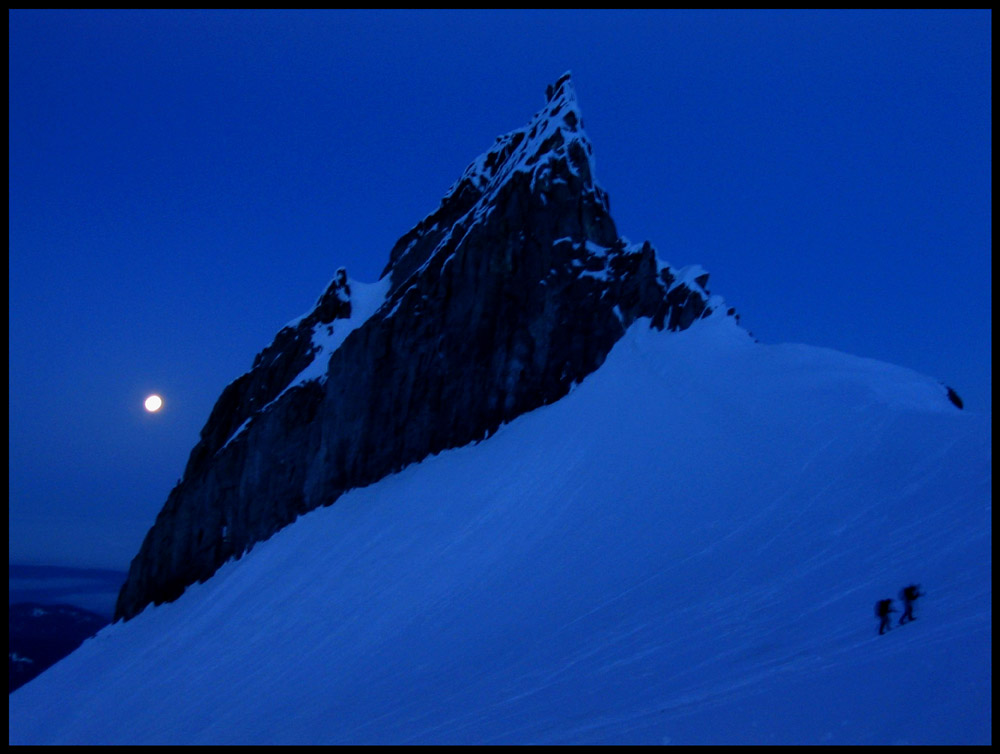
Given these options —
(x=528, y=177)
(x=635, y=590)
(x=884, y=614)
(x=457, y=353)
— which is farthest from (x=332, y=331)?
(x=884, y=614)

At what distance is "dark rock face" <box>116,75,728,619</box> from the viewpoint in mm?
33031

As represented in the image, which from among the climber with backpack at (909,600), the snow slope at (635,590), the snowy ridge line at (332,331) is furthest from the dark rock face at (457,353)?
the climber with backpack at (909,600)

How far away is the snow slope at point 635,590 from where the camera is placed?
914cm

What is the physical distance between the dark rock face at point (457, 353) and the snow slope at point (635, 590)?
2.15 m

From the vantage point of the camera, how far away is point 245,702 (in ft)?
56.1

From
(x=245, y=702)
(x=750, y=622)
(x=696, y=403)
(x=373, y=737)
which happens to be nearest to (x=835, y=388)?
(x=696, y=403)

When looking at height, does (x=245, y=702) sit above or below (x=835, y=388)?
below

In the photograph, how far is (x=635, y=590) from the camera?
14.6 meters

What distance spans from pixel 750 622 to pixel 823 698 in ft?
10.5

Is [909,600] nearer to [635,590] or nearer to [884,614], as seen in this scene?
[884,614]

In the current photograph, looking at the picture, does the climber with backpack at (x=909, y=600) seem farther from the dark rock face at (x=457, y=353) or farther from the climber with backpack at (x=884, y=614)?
the dark rock face at (x=457, y=353)

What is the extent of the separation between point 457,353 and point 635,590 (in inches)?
861

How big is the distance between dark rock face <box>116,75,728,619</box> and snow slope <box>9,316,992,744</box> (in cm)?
215

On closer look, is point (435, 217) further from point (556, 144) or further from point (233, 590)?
point (233, 590)
